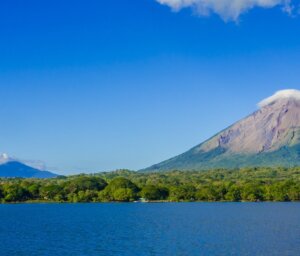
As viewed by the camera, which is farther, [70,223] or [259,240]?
[70,223]

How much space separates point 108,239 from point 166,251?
13.1 metres

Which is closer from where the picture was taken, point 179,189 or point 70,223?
point 70,223

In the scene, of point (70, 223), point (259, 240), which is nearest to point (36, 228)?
point (70, 223)

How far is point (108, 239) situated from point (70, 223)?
26246mm

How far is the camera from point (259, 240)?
2579 inches

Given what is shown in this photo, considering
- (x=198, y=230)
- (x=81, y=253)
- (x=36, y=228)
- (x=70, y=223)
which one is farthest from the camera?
(x=70, y=223)

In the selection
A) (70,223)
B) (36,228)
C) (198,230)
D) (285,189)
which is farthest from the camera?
(285,189)

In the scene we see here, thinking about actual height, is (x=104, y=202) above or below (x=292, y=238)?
above

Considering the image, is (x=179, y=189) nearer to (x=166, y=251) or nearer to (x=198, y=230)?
(x=198, y=230)

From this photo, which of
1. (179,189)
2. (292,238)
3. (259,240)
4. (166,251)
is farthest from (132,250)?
(179,189)

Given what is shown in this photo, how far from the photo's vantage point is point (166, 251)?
57625mm

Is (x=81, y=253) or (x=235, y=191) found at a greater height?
(x=235, y=191)

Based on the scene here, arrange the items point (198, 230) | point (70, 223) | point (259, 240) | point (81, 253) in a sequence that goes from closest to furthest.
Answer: point (81, 253) < point (259, 240) < point (198, 230) < point (70, 223)

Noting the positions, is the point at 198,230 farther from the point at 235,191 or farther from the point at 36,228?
the point at 235,191
